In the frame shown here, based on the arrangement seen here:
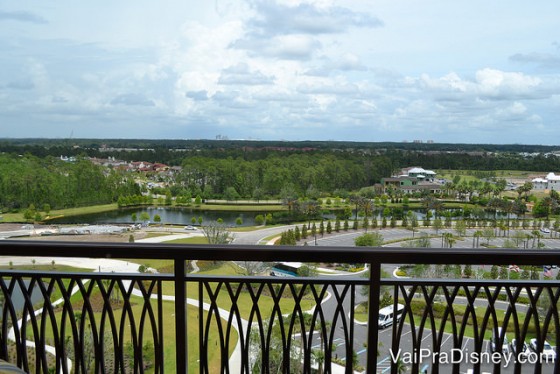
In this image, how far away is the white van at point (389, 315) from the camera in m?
1.89

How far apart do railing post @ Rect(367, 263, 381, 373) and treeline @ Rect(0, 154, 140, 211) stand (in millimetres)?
2911

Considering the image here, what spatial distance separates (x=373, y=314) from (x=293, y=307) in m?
0.36

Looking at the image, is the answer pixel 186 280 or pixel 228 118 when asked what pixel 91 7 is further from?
pixel 186 280

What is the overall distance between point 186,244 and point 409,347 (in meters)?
1.19

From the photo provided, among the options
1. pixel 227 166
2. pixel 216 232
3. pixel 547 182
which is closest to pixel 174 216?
pixel 227 166

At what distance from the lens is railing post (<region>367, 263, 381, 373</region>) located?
1.74 meters

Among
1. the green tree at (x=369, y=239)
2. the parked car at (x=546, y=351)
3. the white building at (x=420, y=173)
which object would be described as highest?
the white building at (x=420, y=173)

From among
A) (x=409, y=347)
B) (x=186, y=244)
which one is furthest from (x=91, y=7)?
(x=409, y=347)

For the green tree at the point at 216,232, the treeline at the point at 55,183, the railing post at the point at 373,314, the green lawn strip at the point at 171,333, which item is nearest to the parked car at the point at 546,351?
the railing post at the point at 373,314

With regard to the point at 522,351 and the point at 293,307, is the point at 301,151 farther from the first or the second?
the point at 522,351

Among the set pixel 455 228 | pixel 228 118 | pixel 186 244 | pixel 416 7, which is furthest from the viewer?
pixel 228 118

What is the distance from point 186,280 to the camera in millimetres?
1799

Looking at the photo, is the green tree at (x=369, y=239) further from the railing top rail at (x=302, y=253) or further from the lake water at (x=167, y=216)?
the railing top rail at (x=302, y=253)

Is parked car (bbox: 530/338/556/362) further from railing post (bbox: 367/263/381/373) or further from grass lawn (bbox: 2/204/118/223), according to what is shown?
grass lawn (bbox: 2/204/118/223)
